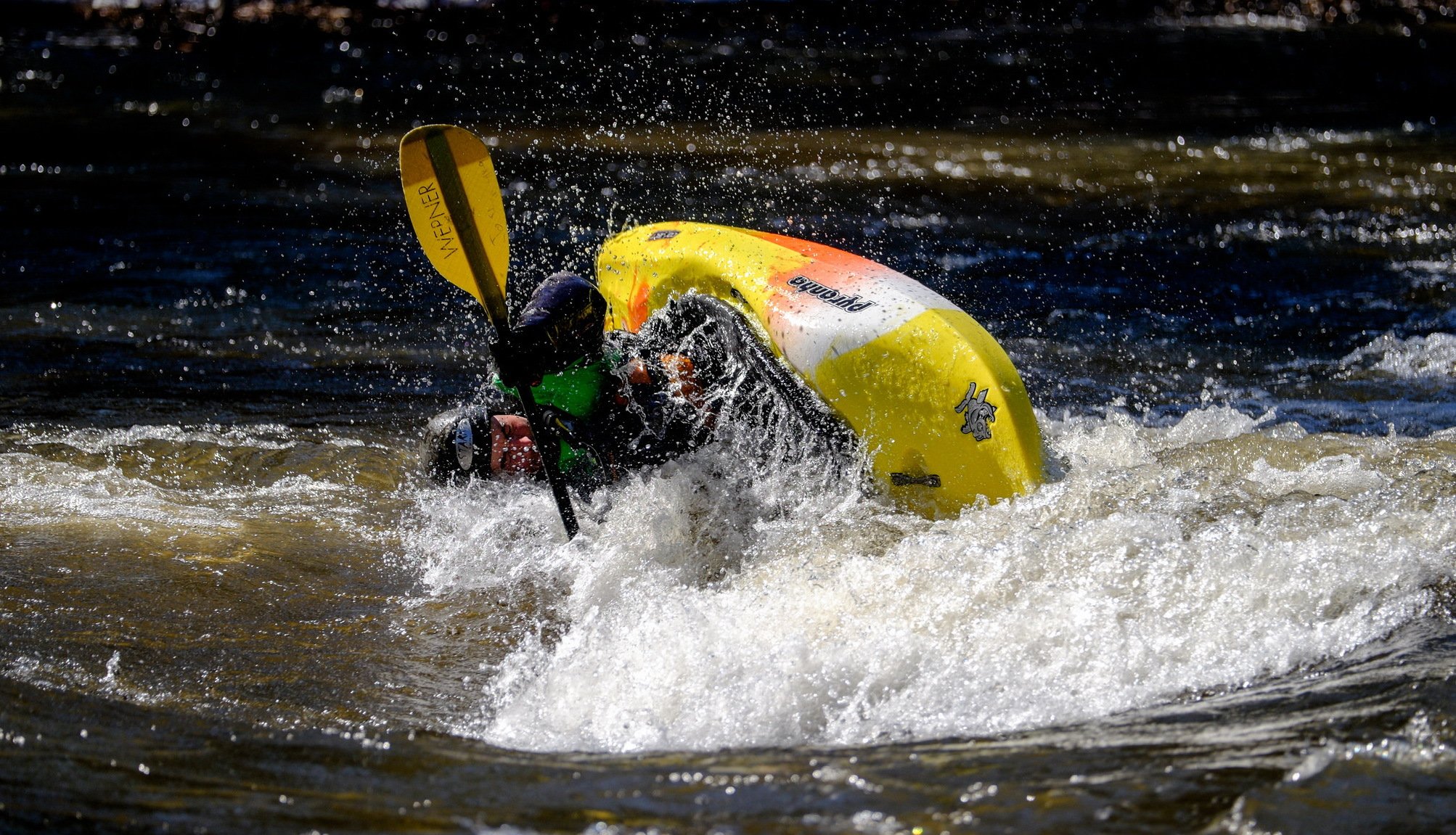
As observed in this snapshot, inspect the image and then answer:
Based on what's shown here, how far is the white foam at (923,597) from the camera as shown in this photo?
9.51ft

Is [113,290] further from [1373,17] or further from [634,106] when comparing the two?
[1373,17]

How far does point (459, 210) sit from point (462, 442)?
2.40 ft

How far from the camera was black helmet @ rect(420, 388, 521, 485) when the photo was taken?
4.27 m

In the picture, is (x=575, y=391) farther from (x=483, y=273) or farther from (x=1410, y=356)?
(x=1410, y=356)

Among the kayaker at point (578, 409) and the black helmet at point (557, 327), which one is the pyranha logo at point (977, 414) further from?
the black helmet at point (557, 327)

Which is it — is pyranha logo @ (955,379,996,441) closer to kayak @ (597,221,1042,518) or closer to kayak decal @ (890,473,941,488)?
kayak @ (597,221,1042,518)

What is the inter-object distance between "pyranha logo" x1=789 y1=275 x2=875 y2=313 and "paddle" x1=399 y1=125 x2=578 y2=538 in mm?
941

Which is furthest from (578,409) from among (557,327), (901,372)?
(901,372)

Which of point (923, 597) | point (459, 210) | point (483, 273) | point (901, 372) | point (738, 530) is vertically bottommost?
point (923, 597)

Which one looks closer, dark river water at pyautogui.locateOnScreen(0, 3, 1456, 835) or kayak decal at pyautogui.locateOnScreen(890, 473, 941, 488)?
dark river water at pyautogui.locateOnScreen(0, 3, 1456, 835)

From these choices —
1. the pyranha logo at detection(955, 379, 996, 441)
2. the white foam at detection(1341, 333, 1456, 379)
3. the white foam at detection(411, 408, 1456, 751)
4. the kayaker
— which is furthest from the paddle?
the white foam at detection(1341, 333, 1456, 379)

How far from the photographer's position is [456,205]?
419 cm

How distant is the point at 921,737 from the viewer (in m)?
2.72

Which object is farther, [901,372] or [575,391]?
Result: [575,391]
